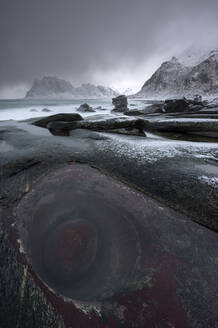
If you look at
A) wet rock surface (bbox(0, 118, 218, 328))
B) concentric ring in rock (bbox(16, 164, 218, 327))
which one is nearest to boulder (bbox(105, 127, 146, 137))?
wet rock surface (bbox(0, 118, 218, 328))

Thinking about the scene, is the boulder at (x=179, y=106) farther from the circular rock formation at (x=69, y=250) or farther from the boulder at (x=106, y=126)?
the circular rock formation at (x=69, y=250)

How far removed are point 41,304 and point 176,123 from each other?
4.79 meters

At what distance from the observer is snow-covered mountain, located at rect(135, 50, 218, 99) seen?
4766cm

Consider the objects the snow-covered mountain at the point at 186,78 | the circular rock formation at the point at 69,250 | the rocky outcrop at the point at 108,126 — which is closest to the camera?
the circular rock formation at the point at 69,250

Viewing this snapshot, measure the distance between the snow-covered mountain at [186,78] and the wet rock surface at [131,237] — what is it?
4951cm

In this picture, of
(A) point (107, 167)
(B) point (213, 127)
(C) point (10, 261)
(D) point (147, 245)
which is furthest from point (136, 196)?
(B) point (213, 127)

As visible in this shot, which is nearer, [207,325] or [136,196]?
[207,325]

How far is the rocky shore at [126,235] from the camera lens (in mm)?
856

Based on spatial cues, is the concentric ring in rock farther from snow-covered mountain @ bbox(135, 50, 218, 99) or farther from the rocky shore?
snow-covered mountain @ bbox(135, 50, 218, 99)

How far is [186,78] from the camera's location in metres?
55.5

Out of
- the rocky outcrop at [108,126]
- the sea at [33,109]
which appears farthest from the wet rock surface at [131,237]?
the sea at [33,109]

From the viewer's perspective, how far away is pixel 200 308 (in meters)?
0.85

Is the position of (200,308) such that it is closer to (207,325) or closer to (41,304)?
(207,325)

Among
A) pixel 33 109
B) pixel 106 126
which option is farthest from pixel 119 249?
pixel 33 109
